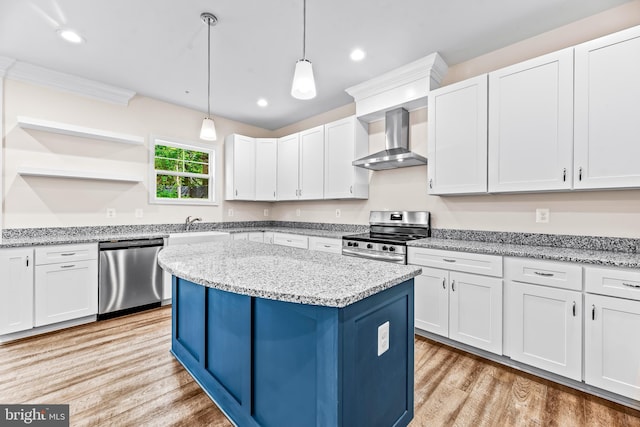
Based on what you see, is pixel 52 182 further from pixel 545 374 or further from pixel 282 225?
pixel 545 374

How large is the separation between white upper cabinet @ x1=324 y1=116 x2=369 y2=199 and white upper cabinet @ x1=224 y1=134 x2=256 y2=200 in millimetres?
1400

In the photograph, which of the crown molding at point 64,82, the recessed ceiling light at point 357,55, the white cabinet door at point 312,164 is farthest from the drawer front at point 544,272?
the crown molding at point 64,82

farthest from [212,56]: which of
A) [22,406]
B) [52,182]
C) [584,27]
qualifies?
[584,27]

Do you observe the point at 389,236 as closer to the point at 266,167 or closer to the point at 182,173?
the point at 266,167

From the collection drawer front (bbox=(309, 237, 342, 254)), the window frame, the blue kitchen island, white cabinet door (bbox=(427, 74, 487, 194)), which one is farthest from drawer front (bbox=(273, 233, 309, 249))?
the blue kitchen island

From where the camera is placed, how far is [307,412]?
3.92 feet

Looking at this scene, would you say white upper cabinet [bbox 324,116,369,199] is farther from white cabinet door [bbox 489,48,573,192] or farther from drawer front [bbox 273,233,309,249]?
white cabinet door [bbox 489,48,573,192]

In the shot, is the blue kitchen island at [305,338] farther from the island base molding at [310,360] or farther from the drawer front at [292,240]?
the drawer front at [292,240]

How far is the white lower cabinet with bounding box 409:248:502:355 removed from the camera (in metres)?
2.26

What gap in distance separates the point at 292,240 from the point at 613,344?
3.31m

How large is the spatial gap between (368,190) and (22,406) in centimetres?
363

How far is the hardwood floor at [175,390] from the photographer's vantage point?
1658mm

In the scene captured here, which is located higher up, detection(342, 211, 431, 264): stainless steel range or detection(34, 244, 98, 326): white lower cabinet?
detection(342, 211, 431, 264): stainless steel range

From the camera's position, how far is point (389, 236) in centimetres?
335
